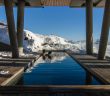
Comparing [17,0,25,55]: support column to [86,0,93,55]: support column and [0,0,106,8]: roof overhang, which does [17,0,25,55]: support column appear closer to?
[0,0,106,8]: roof overhang

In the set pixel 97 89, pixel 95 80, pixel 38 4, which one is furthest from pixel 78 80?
pixel 38 4

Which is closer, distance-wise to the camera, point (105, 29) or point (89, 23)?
point (105, 29)

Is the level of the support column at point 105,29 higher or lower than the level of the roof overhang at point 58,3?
lower

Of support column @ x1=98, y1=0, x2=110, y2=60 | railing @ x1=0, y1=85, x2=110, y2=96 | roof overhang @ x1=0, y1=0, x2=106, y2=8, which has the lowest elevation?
railing @ x1=0, y1=85, x2=110, y2=96

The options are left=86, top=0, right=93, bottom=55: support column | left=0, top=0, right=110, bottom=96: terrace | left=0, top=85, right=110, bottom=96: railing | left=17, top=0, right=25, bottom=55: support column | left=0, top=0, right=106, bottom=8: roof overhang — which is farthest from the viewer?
left=0, top=0, right=106, bottom=8: roof overhang

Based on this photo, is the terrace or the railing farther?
the terrace

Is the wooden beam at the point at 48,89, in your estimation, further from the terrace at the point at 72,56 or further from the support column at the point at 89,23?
the support column at the point at 89,23

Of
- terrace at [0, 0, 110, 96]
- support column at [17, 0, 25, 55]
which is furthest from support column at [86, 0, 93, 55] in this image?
support column at [17, 0, 25, 55]

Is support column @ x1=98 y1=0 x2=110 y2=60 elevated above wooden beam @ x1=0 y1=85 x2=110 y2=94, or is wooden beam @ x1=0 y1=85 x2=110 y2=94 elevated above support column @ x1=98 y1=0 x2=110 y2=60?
support column @ x1=98 y1=0 x2=110 y2=60

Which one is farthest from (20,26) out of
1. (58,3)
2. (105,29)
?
(105,29)

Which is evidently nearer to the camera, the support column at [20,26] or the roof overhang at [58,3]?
the support column at [20,26]

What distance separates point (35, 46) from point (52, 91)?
35265 millimetres

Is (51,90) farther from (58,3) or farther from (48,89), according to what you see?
(58,3)

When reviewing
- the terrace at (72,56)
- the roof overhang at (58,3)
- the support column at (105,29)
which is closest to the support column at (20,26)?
the terrace at (72,56)
